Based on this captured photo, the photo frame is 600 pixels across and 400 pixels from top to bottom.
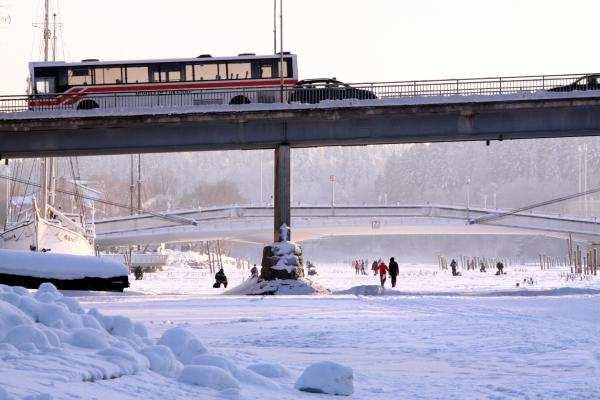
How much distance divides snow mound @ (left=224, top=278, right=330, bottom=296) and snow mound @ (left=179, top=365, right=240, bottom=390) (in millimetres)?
32502

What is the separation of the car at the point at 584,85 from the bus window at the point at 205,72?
18.5 metres

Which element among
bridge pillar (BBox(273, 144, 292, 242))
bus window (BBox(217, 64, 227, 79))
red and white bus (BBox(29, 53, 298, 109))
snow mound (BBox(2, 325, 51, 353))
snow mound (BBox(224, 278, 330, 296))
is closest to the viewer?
snow mound (BBox(2, 325, 51, 353))

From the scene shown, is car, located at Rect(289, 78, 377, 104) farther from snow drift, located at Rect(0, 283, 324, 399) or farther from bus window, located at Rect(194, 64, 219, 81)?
snow drift, located at Rect(0, 283, 324, 399)

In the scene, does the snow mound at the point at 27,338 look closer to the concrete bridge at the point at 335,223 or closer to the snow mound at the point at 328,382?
the snow mound at the point at 328,382

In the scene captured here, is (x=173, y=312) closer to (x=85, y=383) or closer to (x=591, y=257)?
(x=85, y=383)

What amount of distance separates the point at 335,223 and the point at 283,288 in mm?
79737

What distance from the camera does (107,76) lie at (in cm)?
5916

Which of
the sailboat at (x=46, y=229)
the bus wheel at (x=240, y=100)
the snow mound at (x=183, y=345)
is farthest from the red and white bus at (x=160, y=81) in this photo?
the snow mound at (x=183, y=345)

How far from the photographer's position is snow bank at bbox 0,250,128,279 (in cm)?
3978

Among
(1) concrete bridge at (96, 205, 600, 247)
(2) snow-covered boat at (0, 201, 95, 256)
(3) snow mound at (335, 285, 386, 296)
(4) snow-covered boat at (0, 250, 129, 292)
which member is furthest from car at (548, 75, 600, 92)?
(1) concrete bridge at (96, 205, 600, 247)

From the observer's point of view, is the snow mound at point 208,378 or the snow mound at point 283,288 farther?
the snow mound at point 283,288

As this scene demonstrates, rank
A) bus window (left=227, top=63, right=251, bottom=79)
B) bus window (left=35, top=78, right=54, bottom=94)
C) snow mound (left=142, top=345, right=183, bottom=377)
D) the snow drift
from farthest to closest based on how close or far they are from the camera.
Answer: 1. bus window (left=35, top=78, right=54, bottom=94)
2. bus window (left=227, top=63, right=251, bottom=79)
3. snow mound (left=142, top=345, right=183, bottom=377)
4. the snow drift

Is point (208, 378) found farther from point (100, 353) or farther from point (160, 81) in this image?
point (160, 81)

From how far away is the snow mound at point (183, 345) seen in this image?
13.3 meters
